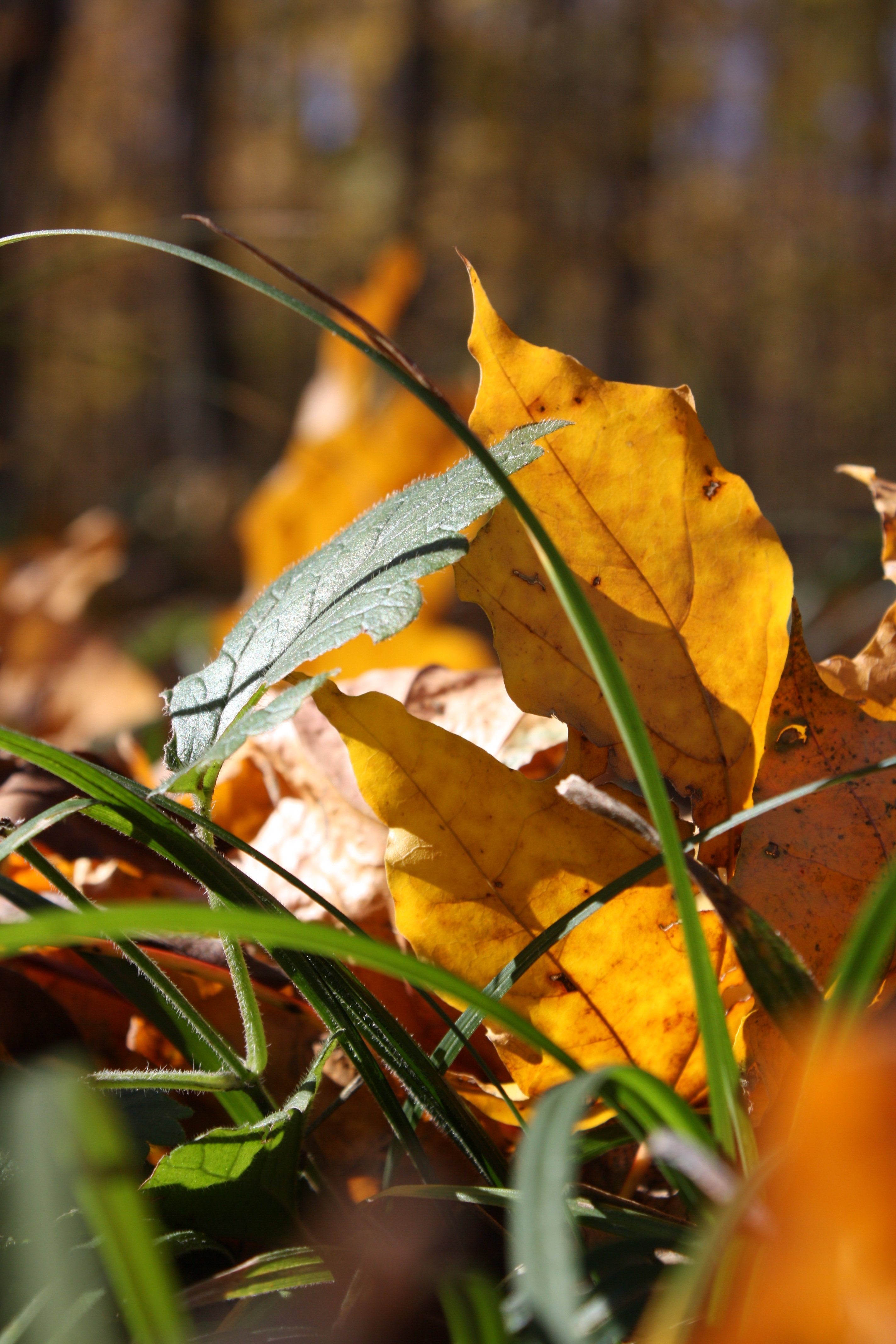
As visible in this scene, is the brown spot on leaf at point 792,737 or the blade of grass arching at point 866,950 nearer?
the blade of grass arching at point 866,950

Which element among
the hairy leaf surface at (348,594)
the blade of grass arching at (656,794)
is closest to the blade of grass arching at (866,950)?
the blade of grass arching at (656,794)

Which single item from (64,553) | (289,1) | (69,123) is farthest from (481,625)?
(289,1)

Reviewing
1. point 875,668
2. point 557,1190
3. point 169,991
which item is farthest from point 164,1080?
point 875,668

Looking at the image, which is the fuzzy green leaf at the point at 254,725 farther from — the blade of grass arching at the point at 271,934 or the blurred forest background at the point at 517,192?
the blurred forest background at the point at 517,192

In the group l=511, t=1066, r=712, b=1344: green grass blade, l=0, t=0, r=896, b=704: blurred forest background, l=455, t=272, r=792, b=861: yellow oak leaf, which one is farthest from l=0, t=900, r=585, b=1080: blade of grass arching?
l=0, t=0, r=896, b=704: blurred forest background

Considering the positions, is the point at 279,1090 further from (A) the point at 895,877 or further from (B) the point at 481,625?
(B) the point at 481,625

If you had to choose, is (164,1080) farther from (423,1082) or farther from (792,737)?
(792,737)

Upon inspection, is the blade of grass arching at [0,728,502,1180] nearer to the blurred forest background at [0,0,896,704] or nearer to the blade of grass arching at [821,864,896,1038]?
the blade of grass arching at [821,864,896,1038]
